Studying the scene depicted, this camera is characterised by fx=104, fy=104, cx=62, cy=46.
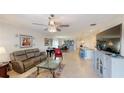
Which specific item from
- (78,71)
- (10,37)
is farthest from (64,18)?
(10,37)

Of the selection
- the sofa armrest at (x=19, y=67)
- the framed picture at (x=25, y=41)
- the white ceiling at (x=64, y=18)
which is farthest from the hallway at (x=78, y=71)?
the framed picture at (x=25, y=41)

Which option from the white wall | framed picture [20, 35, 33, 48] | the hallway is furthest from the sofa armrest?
the hallway

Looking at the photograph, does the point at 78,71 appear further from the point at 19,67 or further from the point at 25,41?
the point at 25,41

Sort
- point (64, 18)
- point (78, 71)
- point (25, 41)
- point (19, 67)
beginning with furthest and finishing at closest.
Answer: point (25, 41) → point (78, 71) → point (19, 67) → point (64, 18)

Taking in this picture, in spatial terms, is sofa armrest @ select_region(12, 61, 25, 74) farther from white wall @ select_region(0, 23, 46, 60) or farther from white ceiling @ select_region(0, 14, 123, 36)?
white ceiling @ select_region(0, 14, 123, 36)

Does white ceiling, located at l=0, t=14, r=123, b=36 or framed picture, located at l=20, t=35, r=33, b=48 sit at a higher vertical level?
white ceiling, located at l=0, t=14, r=123, b=36

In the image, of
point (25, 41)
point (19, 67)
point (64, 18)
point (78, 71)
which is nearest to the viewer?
point (64, 18)

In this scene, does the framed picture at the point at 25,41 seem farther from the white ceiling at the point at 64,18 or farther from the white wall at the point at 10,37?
the white ceiling at the point at 64,18

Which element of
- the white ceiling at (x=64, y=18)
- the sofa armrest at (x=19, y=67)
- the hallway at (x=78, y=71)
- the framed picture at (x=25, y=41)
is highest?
the white ceiling at (x=64, y=18)

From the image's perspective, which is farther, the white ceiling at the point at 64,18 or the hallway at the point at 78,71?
the hallway at the point at 78,71

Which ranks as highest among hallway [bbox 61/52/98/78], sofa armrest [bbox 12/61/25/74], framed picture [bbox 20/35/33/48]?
framed picture [bbox 20/35/33/48]

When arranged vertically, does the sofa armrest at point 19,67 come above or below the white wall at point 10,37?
below
